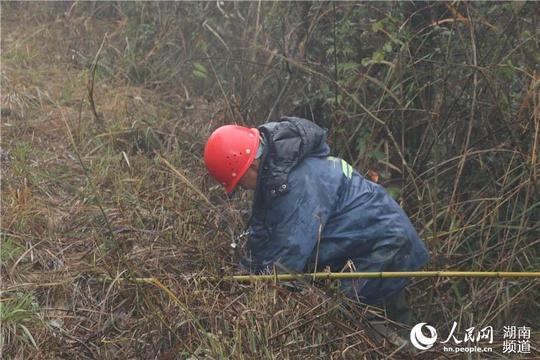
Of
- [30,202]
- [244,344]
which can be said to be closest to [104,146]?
[30,202]

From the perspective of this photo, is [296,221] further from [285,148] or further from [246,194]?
[246,194]

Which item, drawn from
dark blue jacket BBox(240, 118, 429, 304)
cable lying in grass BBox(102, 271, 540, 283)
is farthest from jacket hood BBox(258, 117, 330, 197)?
cable lying in grass BBox(102, 271, 540, 283)

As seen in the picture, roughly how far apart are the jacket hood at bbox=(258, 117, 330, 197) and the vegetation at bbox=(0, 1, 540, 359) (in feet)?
1.63

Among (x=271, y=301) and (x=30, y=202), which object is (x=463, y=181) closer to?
(x=271, y=301)

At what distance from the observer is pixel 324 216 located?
11.4ft

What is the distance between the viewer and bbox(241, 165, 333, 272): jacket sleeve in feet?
11.2

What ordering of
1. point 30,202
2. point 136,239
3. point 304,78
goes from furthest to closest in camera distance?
point 304,78
point 30,202
point 136,239

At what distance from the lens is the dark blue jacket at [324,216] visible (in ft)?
11.4

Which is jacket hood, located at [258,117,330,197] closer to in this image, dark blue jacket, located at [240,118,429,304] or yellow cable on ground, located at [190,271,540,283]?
dark blue jacket, located at [240,118,429,304]

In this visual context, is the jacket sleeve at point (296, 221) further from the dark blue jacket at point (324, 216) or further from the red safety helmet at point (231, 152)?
the red safety helmet at point (231, 152)

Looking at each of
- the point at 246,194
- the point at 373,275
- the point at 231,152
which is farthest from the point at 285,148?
the point at 246,194

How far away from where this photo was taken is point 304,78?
17.0 ft

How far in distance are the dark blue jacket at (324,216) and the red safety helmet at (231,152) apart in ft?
0.25

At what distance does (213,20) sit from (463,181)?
2.62 metres
